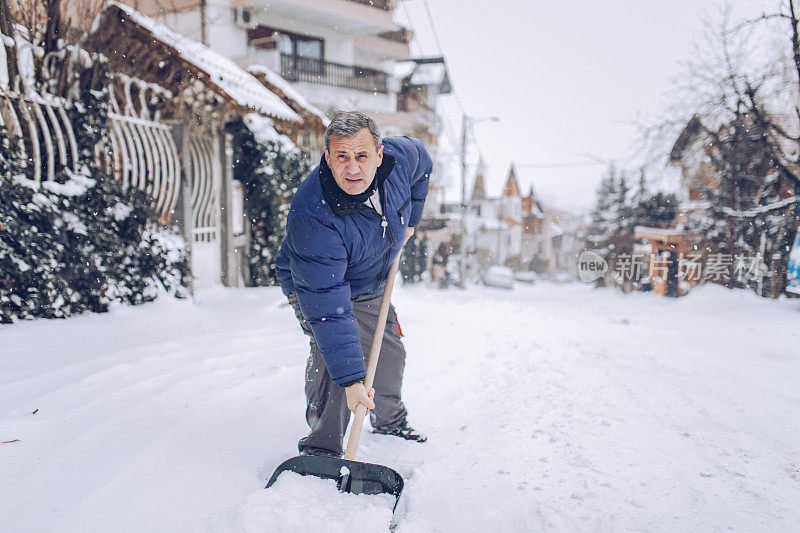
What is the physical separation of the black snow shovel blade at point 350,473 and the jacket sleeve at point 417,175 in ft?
4.36

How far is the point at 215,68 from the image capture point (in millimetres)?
5879

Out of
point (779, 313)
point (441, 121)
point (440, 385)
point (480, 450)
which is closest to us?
point (480, 450)

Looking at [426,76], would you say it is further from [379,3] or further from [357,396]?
[357,396]

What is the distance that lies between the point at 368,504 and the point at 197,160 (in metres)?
6.16

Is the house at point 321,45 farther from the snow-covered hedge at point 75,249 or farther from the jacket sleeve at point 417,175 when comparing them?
the jacket sleeve at point 417,175

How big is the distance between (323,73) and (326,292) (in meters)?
16.8

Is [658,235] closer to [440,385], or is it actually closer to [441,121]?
[441,121]

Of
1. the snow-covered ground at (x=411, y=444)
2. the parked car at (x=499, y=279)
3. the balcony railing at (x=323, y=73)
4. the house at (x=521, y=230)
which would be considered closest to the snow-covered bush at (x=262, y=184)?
the snow-covered ground at (x=411, y=444)

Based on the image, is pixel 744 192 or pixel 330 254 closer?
pixel 330 254

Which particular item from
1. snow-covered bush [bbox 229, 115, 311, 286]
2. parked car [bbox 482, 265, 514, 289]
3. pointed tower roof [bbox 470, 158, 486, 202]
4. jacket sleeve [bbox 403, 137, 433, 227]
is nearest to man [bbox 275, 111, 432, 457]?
jacket sleeve [bbox 403, 137, 433, 227]

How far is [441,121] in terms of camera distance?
28438 mm

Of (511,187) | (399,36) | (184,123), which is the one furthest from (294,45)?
A: (511,187)

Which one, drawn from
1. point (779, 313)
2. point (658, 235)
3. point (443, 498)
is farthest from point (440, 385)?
point (658, 235)

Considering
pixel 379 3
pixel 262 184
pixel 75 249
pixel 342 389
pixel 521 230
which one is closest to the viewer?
pixel 342 389
